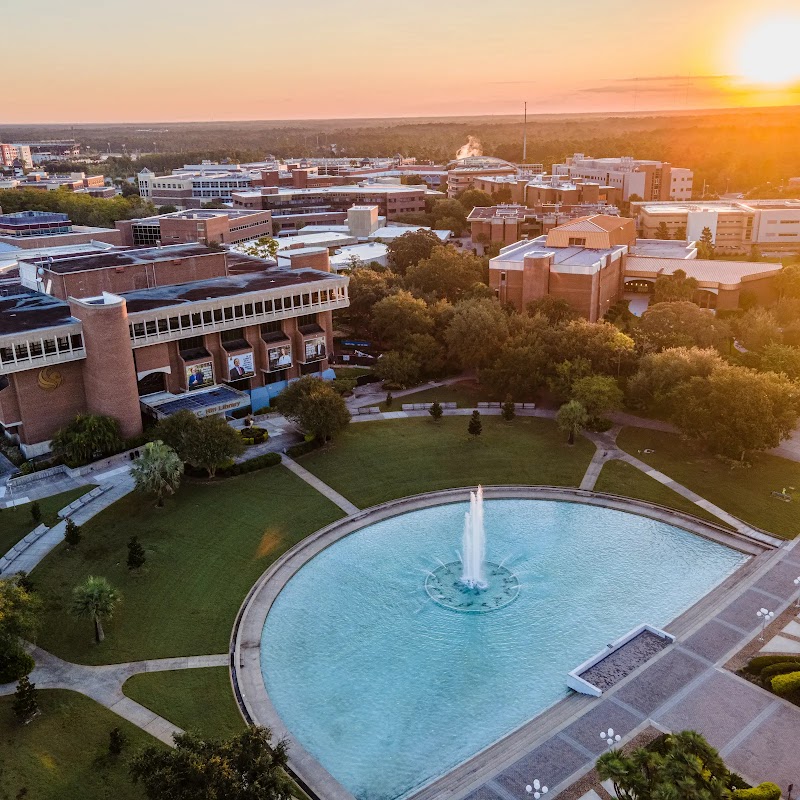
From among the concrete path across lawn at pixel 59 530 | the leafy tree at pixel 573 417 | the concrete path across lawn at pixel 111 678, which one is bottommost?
the concrete path across lawn at pixel 111 678

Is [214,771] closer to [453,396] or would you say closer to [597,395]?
[597,395]

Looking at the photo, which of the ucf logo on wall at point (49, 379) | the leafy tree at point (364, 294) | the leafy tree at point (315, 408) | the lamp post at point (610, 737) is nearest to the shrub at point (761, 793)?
the lamp post at point (610, 737)

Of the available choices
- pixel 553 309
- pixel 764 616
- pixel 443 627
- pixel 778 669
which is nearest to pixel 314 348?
pixel 553 309

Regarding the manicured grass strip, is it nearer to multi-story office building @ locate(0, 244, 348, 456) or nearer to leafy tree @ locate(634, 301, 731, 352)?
leafy tree @ locate(634, 301, 731, 352)

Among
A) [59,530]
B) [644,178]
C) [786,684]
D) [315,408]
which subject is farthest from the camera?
[644,178]

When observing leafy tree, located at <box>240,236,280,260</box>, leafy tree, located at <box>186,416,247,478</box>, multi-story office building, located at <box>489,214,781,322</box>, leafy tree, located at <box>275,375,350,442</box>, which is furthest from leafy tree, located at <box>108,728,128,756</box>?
leafy tree, located at <box>240,236,280,260</box>

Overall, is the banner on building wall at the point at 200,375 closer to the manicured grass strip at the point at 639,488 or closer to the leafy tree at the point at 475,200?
the manicured grass strip at the point at 639,488
